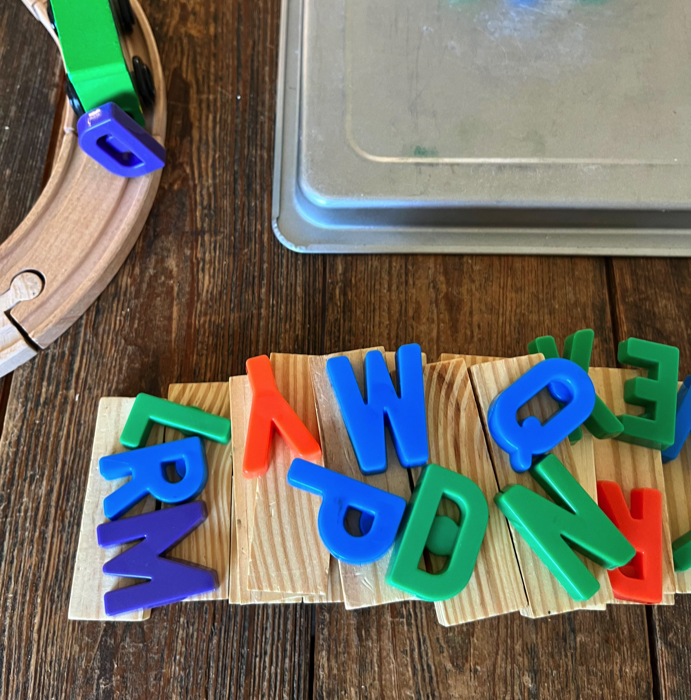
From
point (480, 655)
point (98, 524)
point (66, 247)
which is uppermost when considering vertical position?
point (66, 247)

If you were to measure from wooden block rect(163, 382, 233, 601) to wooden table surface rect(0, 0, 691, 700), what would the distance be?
0.21ft

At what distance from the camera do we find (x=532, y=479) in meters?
0.45

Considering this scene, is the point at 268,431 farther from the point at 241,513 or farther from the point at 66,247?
the point at 66,247

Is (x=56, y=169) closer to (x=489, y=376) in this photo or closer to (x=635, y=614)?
(x=489, y=376)

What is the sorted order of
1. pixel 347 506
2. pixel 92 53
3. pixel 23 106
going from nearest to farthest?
1. pixel 347 506
2. pixel 92 53
3. pixel 23 106

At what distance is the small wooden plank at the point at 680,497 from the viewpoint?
47 centimetres

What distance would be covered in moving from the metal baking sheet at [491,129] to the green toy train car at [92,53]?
0.19 meters

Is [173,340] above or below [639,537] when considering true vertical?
above

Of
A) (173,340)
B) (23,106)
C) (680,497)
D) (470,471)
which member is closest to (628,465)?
(680,497)

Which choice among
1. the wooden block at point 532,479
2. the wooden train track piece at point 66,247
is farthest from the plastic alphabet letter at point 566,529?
the wooden train track piece at point 66,247

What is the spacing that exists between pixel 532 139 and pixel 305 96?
0.26 m

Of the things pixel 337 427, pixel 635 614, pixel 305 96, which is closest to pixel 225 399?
pixel 337 427

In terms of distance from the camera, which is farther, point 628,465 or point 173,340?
point 173,340

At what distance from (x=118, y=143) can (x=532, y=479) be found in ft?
1.74
